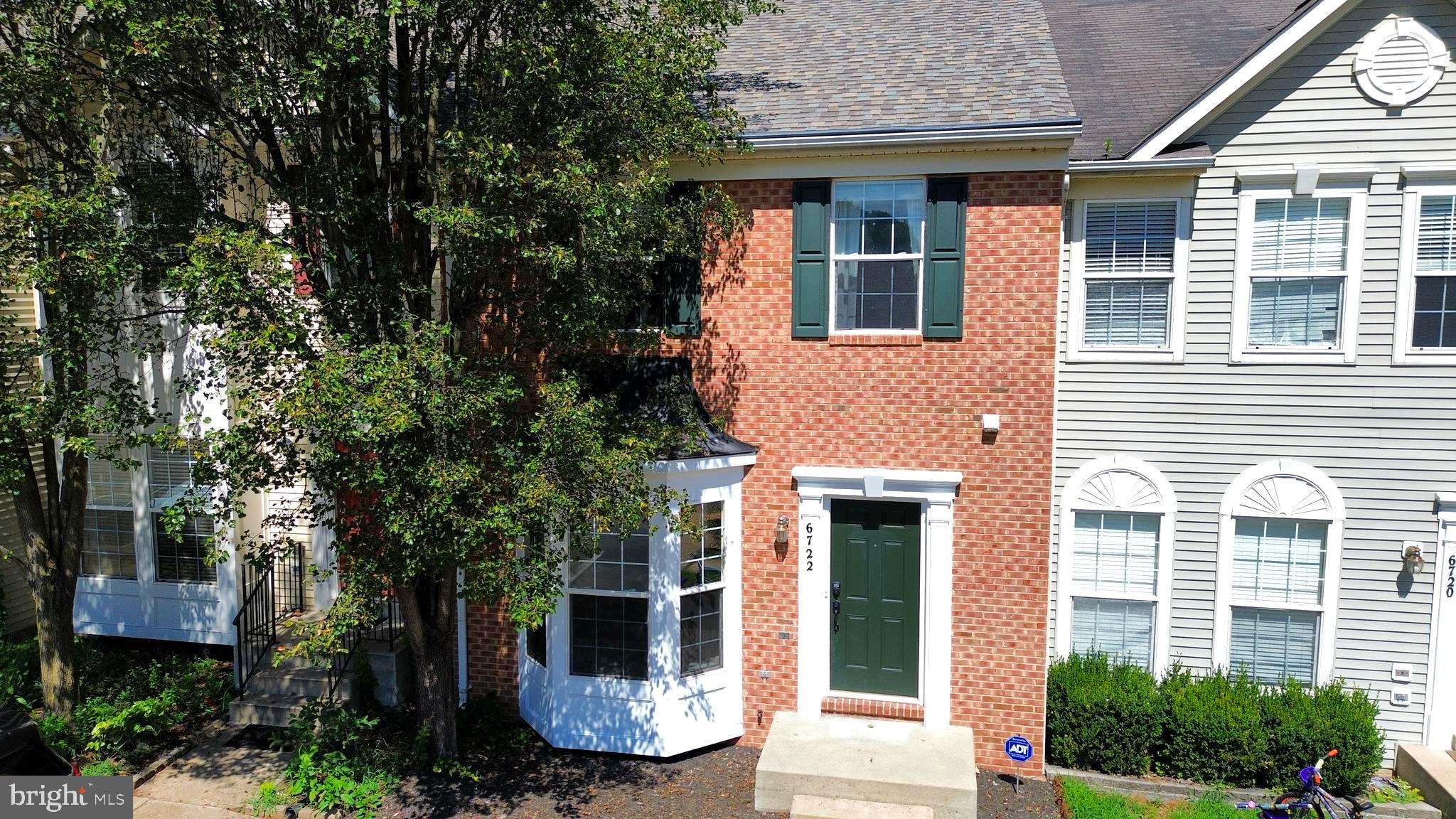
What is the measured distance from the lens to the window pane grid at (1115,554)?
8.95 metres

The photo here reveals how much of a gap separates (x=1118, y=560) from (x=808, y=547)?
10.9 feet

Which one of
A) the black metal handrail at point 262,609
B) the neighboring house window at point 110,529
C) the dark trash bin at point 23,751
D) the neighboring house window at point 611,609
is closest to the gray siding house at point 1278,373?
the neighboring house window at point 611,609

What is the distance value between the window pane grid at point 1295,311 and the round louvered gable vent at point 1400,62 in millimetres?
1788

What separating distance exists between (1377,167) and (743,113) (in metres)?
6.07

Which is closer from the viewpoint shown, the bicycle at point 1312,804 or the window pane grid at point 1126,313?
the bicycle at point 1312,804

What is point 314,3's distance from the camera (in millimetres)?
6055

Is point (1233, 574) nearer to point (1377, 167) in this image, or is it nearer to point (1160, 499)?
point (1160, 499)

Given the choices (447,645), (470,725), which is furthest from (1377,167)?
(470,725)

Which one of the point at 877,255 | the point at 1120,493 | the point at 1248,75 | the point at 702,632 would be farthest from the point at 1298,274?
the point at 702,632

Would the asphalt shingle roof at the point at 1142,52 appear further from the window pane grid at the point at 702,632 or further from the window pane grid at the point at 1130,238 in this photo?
the window pane grid at the point at 702,632

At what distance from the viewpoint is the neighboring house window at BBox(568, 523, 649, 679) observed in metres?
8.39

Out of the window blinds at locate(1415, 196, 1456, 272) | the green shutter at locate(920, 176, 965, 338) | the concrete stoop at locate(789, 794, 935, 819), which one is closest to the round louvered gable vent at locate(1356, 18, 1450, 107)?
the window blinds at locate(1415, 196, 1456, 272)

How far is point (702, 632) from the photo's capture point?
8477 mm

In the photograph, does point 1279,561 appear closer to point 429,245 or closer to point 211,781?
point 429,245
